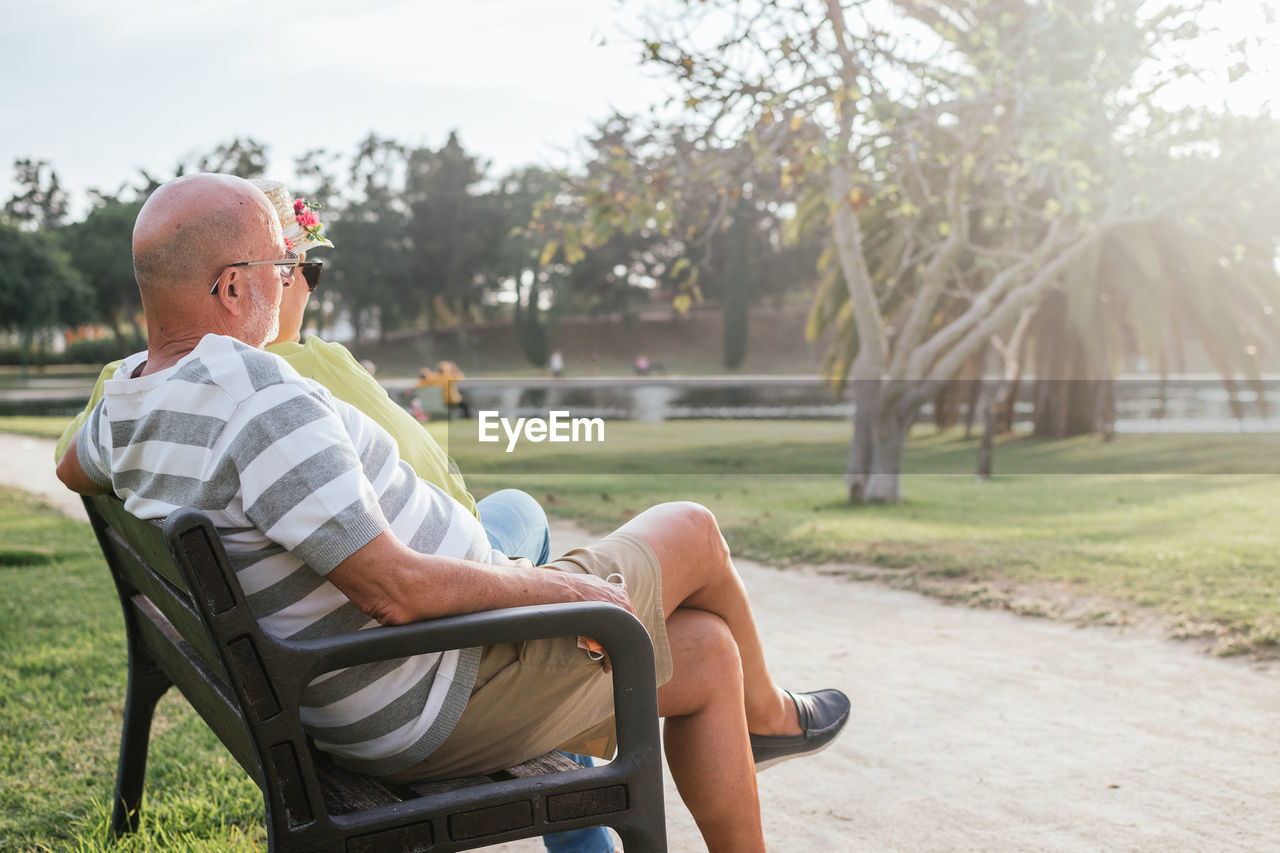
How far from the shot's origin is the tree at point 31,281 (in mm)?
45719

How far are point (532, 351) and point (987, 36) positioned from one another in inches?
1865

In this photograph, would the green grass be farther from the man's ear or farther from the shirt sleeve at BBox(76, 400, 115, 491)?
the man's ear

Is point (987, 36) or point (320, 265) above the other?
point (987, 36)

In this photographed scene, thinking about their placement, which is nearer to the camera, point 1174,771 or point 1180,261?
point 1174,771

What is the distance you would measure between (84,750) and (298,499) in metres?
2.54

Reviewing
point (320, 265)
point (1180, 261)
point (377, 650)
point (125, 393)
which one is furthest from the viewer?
point (1180, 261)

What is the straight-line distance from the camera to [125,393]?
1824 mm

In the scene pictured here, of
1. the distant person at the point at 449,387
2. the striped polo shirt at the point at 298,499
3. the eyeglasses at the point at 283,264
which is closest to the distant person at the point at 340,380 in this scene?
the eyeglasses at the point at 283,264

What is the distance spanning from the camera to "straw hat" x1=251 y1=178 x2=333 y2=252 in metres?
2.46

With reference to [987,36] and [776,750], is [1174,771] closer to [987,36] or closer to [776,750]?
[776,750]

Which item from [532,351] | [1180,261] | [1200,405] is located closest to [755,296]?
[532,351]

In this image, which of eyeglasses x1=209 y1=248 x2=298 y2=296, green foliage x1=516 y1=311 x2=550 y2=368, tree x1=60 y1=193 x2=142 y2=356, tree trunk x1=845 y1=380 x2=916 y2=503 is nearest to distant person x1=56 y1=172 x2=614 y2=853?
eyeglasses x1=209 y1=248 x2=298 y2=296

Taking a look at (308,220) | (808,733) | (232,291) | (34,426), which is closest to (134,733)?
(308,220)

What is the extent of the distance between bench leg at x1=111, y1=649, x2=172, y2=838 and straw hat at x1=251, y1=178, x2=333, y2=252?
3.83 feet
